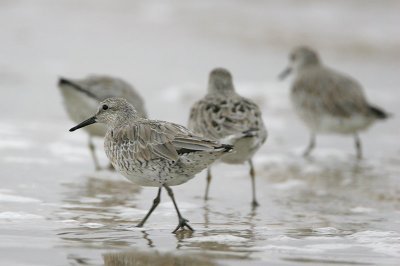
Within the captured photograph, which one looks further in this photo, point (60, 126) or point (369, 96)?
point (369, 96)

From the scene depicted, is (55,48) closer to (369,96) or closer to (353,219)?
(369,96)

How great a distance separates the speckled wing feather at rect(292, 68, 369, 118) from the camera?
10.9 meters

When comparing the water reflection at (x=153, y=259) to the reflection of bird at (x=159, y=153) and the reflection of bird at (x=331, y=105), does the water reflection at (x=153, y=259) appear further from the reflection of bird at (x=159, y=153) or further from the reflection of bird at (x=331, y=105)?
the reflection of bird at (x=331, y=105)

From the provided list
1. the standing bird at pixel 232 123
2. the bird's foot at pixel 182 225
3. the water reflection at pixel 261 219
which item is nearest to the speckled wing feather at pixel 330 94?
the water reflection at pixel 261 219

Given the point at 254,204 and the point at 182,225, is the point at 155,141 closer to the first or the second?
the point at 182,225

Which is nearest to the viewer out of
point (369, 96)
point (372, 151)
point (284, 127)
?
point (372, 151)

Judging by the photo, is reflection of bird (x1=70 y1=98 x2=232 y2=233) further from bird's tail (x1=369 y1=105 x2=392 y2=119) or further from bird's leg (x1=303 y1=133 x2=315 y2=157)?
bird's tail (x1=369 y1=105 x2=392 y2=119)

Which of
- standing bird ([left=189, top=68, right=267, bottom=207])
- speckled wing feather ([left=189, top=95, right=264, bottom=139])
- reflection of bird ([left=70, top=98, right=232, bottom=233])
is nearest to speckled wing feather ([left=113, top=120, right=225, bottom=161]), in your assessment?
reflection of bird ([left=70, top=98, right=232, bottom=233])

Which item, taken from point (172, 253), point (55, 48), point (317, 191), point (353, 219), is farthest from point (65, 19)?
point (172, 253)

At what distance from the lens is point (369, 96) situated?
44.3 ft

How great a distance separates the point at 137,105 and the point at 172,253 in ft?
15.1

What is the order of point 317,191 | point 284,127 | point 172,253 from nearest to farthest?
point 172,253 → point 317,191 → point 284,127

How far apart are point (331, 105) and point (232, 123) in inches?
144

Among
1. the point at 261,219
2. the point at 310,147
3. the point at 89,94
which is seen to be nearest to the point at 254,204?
the point at 261,219
